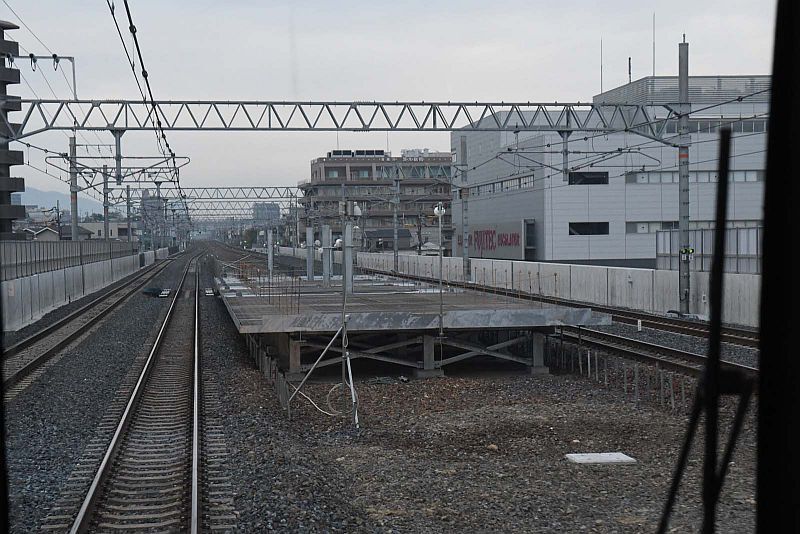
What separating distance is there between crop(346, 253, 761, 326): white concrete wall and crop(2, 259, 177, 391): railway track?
14055mm

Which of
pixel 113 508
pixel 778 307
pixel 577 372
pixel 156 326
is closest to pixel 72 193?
pixel 156 326

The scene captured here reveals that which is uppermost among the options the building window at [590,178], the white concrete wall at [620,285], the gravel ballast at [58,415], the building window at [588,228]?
the building window at [590,178]

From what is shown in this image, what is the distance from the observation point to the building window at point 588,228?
51.8 m

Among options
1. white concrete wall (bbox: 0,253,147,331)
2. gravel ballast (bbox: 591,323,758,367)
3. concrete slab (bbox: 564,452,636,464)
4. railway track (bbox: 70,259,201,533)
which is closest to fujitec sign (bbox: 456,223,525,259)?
white concrete wall (bbox: 0,253,147,331)

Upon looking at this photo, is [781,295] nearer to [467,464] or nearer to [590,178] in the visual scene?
[467,464]

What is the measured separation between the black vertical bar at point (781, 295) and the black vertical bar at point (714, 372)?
92 mm

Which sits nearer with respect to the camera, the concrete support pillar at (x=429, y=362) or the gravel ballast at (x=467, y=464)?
the gravel ballast at (x=467, y=464)

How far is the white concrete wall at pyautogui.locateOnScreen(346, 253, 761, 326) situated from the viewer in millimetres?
22281

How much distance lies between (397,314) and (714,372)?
570 inches

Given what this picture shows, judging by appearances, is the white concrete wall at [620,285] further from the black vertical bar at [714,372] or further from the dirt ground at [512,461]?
the black vertical bar at [714,372]

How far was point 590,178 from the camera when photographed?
51906 millimetres

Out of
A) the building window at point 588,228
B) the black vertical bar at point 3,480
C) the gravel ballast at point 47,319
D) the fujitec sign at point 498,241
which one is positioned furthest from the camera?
the fujitec sign at point 498,241

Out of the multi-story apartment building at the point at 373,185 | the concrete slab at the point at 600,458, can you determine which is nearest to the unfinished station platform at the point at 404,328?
the concrete slab at the point at 600,458

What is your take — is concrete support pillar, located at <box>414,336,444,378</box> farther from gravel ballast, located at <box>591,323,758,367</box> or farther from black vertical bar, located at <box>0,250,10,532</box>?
black vertical bar, located at <box>0,250,10,532</box>
